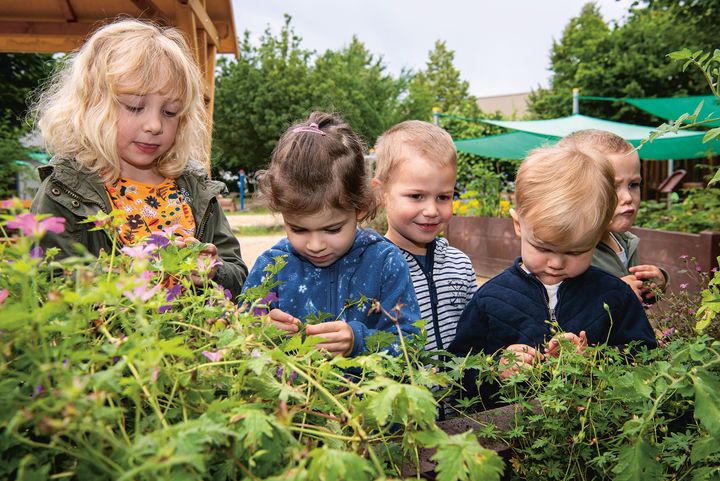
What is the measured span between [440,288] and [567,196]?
0.81 metres

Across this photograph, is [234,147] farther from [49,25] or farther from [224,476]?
[224,476]

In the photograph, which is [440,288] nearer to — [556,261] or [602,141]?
[556,261]

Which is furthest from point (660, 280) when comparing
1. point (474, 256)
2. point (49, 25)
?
point (474, 256)

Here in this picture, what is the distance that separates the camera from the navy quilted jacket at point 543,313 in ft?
6.82

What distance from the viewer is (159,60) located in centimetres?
242

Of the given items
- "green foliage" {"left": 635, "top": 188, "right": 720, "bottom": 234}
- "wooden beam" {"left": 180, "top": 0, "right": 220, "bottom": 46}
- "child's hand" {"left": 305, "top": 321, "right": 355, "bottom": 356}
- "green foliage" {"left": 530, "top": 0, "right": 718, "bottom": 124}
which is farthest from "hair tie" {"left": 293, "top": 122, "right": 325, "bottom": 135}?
"green foliage" {"left": 530, "top": 0, "right": 718, "bottom": 124}

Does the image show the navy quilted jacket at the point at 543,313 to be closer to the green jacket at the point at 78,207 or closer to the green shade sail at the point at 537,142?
the green jacket at the point at 78,207

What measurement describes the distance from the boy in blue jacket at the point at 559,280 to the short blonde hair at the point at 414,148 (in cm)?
55

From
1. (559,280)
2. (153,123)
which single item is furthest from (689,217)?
(153,123)

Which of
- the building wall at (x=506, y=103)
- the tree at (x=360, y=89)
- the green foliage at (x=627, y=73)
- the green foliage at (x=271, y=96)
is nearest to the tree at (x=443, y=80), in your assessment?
the building wall at (x=506, y=103)

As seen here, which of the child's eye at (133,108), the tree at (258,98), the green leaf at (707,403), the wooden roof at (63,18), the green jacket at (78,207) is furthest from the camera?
the tree at (258,98)

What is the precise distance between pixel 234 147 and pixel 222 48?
32.2 m

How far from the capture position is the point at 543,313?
84.1 inches

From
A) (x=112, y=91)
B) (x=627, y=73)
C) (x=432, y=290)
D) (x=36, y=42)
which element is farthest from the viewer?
(x=627, y=73)
